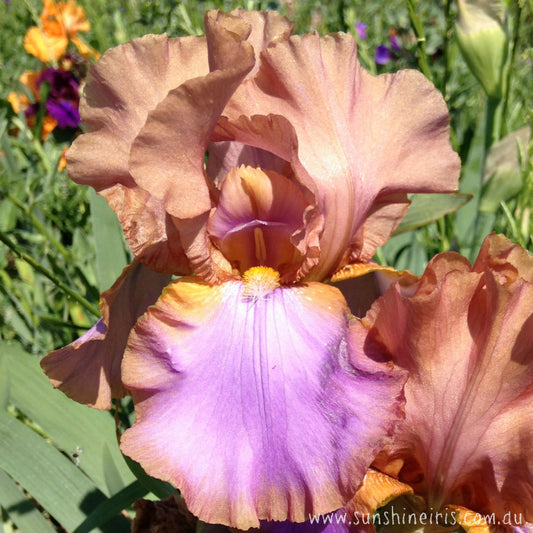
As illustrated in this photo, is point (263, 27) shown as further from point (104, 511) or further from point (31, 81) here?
point (31, 81)

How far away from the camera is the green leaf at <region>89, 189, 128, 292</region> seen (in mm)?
1372

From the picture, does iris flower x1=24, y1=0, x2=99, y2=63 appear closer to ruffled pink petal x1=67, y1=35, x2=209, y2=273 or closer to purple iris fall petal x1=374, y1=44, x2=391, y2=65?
purple iris fall petal x1=374, y1=44, x2=391, y2=65

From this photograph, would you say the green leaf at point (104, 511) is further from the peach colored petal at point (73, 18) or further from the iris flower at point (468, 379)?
the peach colored petal at point (73, 18)

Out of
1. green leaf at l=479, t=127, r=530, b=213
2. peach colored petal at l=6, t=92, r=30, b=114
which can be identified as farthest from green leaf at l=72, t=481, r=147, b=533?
peach colored petal at l=6, t=92, r=30, b=114

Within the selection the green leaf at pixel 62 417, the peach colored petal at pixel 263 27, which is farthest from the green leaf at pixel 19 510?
the peach colored petal at pixel 263 27

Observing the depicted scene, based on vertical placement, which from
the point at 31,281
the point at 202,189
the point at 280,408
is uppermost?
the point at 202,189

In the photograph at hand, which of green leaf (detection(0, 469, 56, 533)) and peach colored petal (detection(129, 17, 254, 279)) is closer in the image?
peach colored petal (detection(129, 17, 254, 279))

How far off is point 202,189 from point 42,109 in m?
1.65

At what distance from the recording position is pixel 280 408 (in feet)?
2.27

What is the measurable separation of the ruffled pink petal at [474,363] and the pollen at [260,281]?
154mm

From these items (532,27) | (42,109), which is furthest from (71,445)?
(532,27)

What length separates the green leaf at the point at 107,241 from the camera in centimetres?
137

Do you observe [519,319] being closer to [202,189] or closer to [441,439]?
[441,439]

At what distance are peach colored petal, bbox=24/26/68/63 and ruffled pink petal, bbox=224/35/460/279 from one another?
1.95 meters
